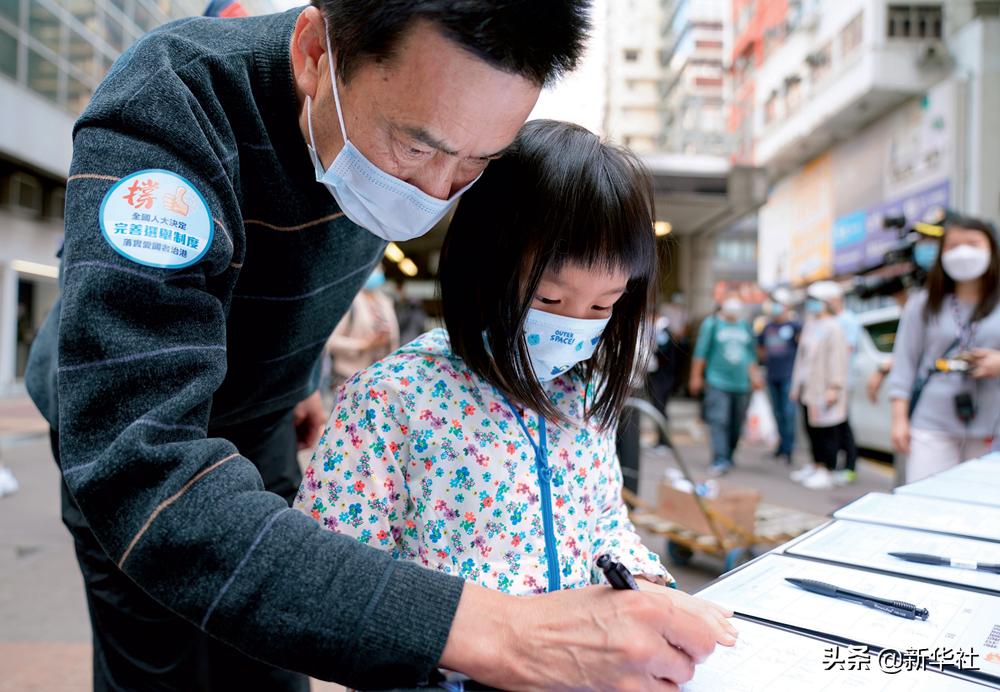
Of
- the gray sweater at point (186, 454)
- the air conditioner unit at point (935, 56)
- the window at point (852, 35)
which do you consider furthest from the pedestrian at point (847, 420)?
the window at point (852, 35)

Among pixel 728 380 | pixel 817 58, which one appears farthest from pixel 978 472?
pixel 817 58

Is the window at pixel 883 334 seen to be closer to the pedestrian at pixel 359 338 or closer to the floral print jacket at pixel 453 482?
the pedestrian at pixel 359 338

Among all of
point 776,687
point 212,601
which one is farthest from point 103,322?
point 776,687

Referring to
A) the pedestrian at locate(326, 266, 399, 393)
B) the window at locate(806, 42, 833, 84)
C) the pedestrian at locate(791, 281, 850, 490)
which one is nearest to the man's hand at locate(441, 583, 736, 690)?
the pedestrian at locate(326, 266, 399, 393)

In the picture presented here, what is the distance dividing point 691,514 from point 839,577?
7.39ft

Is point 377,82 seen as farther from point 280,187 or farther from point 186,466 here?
point 186,466

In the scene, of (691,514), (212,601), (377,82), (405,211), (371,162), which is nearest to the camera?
(212,601)

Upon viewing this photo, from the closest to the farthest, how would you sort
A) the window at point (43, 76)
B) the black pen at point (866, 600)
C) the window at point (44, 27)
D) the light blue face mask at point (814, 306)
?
the black pen at point (866, 600) < the light blue face mask at point (814, 306) < the window at point (44, 27) < the window at point (43, 76)

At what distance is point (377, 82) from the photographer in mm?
879

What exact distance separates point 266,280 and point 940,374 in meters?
2.82

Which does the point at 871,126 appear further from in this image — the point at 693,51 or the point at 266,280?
the point at 266,280

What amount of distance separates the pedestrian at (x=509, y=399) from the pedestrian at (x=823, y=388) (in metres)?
5.11

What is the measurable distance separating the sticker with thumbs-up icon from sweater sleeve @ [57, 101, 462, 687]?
2.6 inches

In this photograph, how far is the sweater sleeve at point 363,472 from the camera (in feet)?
3.26
